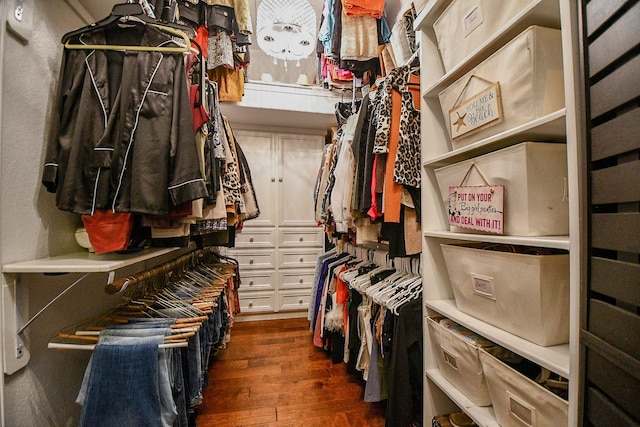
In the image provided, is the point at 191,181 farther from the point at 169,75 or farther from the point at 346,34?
the point at 346,34

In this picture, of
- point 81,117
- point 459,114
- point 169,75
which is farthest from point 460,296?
point 81,117

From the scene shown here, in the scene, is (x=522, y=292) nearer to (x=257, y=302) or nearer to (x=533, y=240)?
(x=533, y=240)

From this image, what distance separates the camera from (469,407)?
104 cm

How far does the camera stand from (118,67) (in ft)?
3.43

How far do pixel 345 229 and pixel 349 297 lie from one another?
0.51 metres

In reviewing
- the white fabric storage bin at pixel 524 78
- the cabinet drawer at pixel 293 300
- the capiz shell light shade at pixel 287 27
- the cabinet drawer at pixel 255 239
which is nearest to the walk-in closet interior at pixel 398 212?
the white fabric storage bin at pixel 524 78

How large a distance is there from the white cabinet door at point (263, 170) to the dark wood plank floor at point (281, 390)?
1.27 metres

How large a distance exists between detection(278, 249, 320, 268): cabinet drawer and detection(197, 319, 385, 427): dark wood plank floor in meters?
0.85

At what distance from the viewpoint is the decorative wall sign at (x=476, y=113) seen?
0.91 metres

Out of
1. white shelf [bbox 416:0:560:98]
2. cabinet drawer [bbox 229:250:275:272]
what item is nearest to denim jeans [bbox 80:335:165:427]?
white shelf [bbox 416:0:560:98]

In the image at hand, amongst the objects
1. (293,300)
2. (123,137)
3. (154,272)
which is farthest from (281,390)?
(123,137)

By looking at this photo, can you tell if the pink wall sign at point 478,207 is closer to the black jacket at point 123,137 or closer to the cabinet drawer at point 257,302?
the black jacket at point 123,137

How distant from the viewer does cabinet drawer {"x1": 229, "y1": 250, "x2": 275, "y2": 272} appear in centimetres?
323

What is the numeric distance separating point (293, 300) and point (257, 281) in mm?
465
